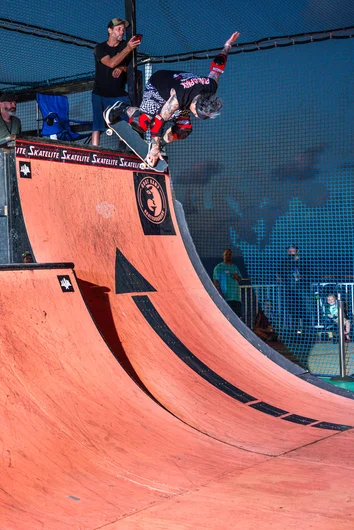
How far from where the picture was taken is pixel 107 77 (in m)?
8.26

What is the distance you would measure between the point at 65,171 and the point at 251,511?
4.15 m

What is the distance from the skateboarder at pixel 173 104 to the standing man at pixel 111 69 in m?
1.05

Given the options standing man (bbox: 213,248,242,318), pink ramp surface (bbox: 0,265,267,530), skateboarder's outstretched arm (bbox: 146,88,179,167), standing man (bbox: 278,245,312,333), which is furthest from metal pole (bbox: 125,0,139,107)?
standing man (bbox: 278,245,312,333)

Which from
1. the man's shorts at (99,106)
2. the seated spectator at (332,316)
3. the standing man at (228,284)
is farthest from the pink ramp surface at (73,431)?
the seated spectator at (332,316)

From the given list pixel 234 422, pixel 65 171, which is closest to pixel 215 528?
pixel 234 422

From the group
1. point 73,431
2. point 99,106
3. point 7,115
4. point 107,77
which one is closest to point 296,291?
point 99,106

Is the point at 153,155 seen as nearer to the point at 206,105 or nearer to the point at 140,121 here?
the point at 140,121

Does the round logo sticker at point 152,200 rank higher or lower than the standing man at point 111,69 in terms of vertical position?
lower

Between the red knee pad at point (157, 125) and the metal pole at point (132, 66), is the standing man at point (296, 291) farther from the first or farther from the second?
the red knee pad at point (157, 125)

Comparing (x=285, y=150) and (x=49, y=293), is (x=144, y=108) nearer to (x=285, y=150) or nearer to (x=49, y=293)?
(x=49, y=293)

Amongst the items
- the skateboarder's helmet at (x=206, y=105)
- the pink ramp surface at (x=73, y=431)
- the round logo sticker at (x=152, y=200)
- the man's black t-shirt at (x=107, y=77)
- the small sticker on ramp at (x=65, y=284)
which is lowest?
the pink ramp surface at (x=73, y=431)

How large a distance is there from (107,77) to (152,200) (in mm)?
1889

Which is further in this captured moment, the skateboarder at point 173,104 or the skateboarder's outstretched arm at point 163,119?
the skateboarder's outstretched arm at point 163,119

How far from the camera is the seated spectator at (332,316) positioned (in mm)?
12492
